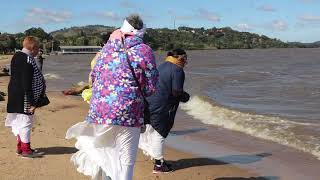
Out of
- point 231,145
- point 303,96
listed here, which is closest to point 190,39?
point 303,96

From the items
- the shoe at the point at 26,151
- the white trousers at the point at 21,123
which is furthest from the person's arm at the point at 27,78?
the shoe at the point at 26,151

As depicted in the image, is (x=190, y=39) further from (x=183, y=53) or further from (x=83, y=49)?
(x=183, y=53)

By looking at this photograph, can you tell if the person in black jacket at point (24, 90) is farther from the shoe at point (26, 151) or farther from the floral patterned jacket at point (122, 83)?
the floral patterned jacket at point (122, 83)

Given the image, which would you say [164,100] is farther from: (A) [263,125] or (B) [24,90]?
A: (A) [263,125]

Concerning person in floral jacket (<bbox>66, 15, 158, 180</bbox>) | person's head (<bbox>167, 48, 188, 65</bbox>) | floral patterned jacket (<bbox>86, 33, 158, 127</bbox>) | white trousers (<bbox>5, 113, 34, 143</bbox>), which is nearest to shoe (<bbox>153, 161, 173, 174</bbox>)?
person's head (<bbox>167, 48, 188, 65</bbox>)

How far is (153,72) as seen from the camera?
16.5ft

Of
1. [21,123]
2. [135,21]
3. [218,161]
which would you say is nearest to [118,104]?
[135,21]

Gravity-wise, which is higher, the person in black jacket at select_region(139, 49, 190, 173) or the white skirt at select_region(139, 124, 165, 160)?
the person in black jacket at select_region(139, 49, 190, 173)

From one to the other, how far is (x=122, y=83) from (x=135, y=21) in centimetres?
60

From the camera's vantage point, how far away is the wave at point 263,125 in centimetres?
1053

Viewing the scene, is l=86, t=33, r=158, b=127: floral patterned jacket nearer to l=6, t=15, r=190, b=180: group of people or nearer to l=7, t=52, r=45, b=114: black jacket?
l=6, t=15, r=190, b=180: group of people

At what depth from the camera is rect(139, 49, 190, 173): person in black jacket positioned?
7066 mm

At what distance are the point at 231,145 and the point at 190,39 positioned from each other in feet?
559

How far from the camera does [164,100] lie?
7.25 m
